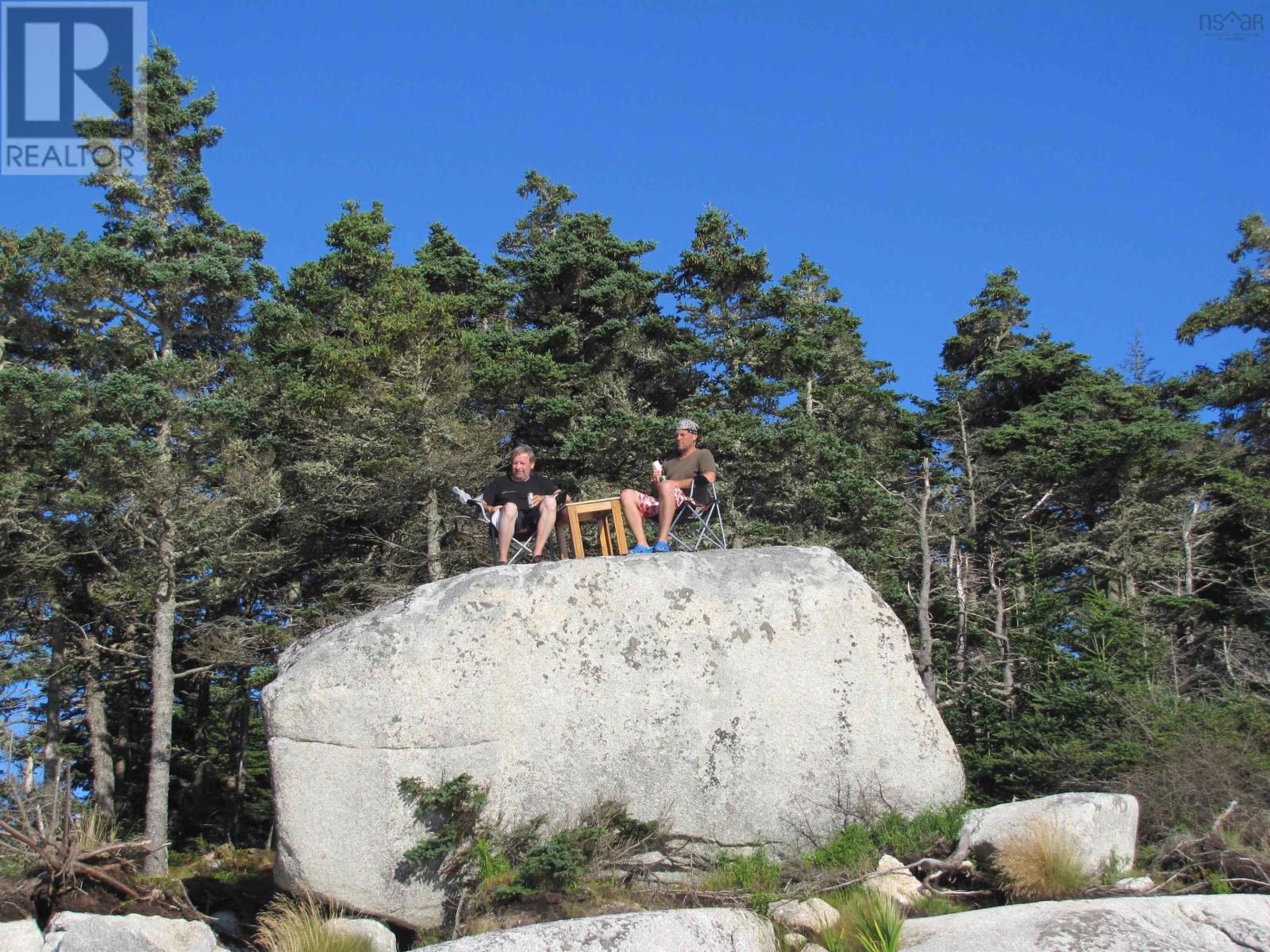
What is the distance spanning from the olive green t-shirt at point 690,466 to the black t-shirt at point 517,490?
1189 mm

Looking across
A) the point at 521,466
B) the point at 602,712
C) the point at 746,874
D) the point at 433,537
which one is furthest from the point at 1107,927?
the point at 433,537

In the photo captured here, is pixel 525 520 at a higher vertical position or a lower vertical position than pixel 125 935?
higher

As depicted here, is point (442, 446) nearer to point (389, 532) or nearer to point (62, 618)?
point (389, 532)

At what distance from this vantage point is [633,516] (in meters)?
10.0

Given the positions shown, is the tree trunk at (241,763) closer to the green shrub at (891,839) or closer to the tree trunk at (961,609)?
the tree trunk at (961,609)

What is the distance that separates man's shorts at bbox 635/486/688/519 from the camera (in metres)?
10.4

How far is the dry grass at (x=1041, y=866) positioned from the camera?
296 inches

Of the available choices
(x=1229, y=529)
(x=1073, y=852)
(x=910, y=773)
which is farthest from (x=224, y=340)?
(x=1229, y=529)

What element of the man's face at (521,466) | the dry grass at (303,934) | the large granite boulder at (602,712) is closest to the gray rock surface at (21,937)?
the dry grass at (303,934)

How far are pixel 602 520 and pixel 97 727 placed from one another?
1243 cm

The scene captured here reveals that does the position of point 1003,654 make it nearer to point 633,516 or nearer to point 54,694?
point 633,516

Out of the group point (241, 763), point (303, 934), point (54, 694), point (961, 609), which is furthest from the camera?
A: point (241, 763)

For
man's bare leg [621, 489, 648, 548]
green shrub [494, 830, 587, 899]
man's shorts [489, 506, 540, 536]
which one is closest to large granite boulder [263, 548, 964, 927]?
green shrub [494, 830, 587, 899]

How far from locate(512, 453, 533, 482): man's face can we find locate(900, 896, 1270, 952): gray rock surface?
536cm
